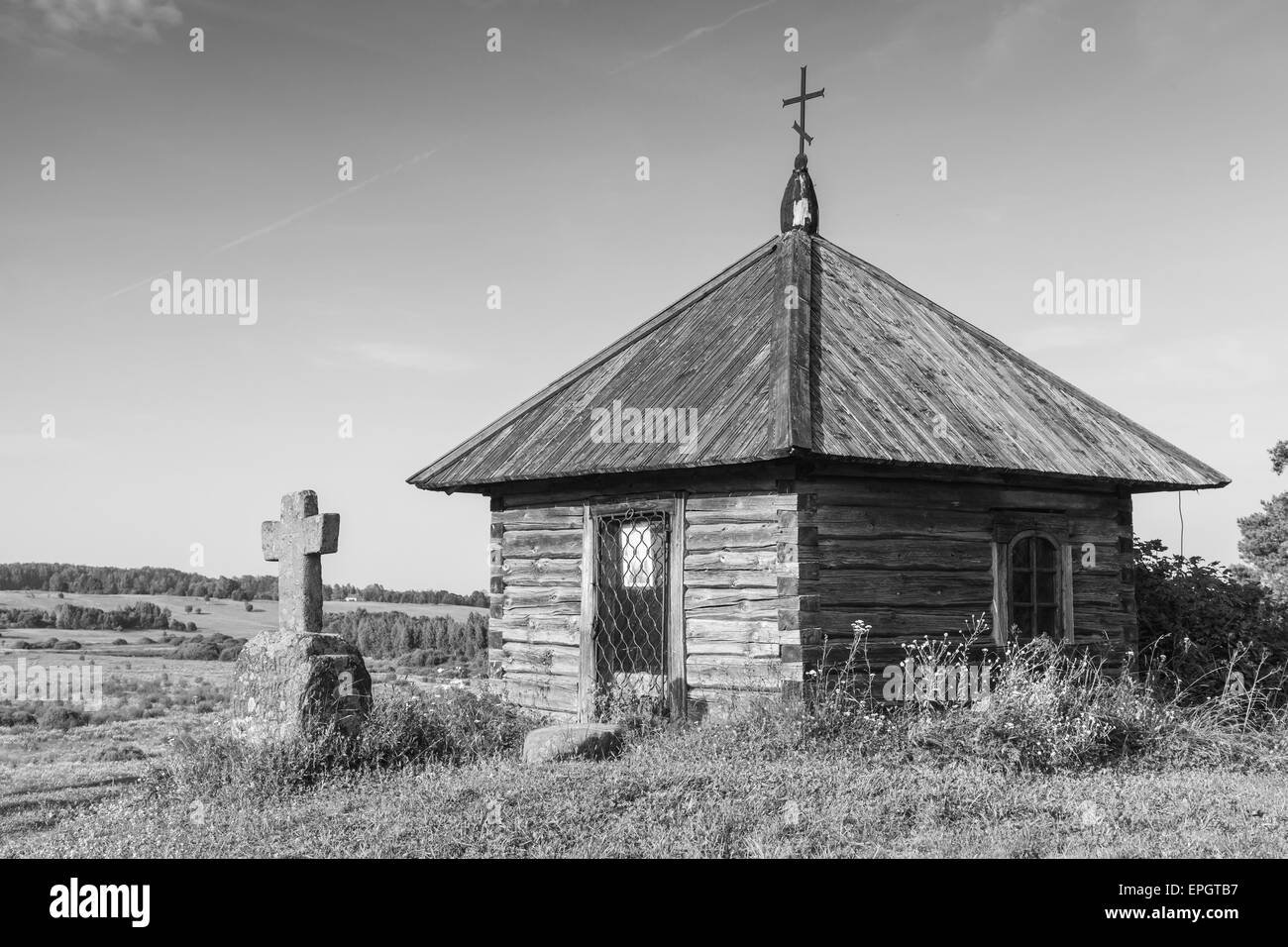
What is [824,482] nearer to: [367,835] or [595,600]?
[595,600]

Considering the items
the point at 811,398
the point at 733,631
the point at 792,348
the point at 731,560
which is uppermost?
the point at 792,348

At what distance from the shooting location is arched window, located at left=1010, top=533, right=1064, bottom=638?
11719 millimetres

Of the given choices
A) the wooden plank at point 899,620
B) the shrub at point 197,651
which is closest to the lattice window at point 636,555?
the wooden plank at point 899,620

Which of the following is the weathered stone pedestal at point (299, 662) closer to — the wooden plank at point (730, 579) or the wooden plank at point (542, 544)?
the wooden plank at point (542, 544)

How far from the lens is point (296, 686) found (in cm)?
897

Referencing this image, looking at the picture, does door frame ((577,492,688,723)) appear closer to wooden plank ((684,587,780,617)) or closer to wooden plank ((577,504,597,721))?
wooden plank ((577,504,597,721))

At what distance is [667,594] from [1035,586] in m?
4.17

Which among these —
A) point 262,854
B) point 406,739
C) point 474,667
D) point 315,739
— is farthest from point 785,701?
point 474,667

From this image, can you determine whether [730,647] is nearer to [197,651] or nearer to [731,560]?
[731,560]

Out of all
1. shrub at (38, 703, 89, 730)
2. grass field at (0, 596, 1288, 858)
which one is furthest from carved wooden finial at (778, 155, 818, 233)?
shrub at (38, 703, 89, 730)

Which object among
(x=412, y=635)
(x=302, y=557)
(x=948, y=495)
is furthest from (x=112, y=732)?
(x=948, y=495)

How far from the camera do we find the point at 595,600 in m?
11.4
